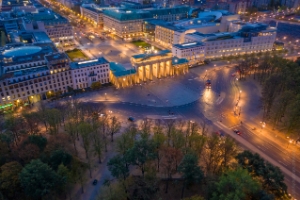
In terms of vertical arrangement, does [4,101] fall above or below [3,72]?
below

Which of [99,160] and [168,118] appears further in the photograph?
[168,118]

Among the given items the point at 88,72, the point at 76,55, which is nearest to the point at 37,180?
the point at 88,72

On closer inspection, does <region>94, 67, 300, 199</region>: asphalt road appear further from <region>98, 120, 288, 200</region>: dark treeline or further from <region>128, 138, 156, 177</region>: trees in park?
<region>128, 138, 156, 177</region>: trees in park

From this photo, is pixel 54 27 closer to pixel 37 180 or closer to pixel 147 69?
pixel 147 69

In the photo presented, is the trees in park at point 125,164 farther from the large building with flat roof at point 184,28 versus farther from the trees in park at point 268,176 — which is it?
the large building with flat roof at point 184,28

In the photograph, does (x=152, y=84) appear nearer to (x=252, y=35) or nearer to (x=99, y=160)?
(x=99, y=160)

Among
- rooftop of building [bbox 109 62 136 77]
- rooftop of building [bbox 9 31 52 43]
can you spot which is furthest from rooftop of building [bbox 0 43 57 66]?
rooftop of building [bbox 109 62 136 77]

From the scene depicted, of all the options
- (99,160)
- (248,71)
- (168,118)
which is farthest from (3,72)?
(248,71)
